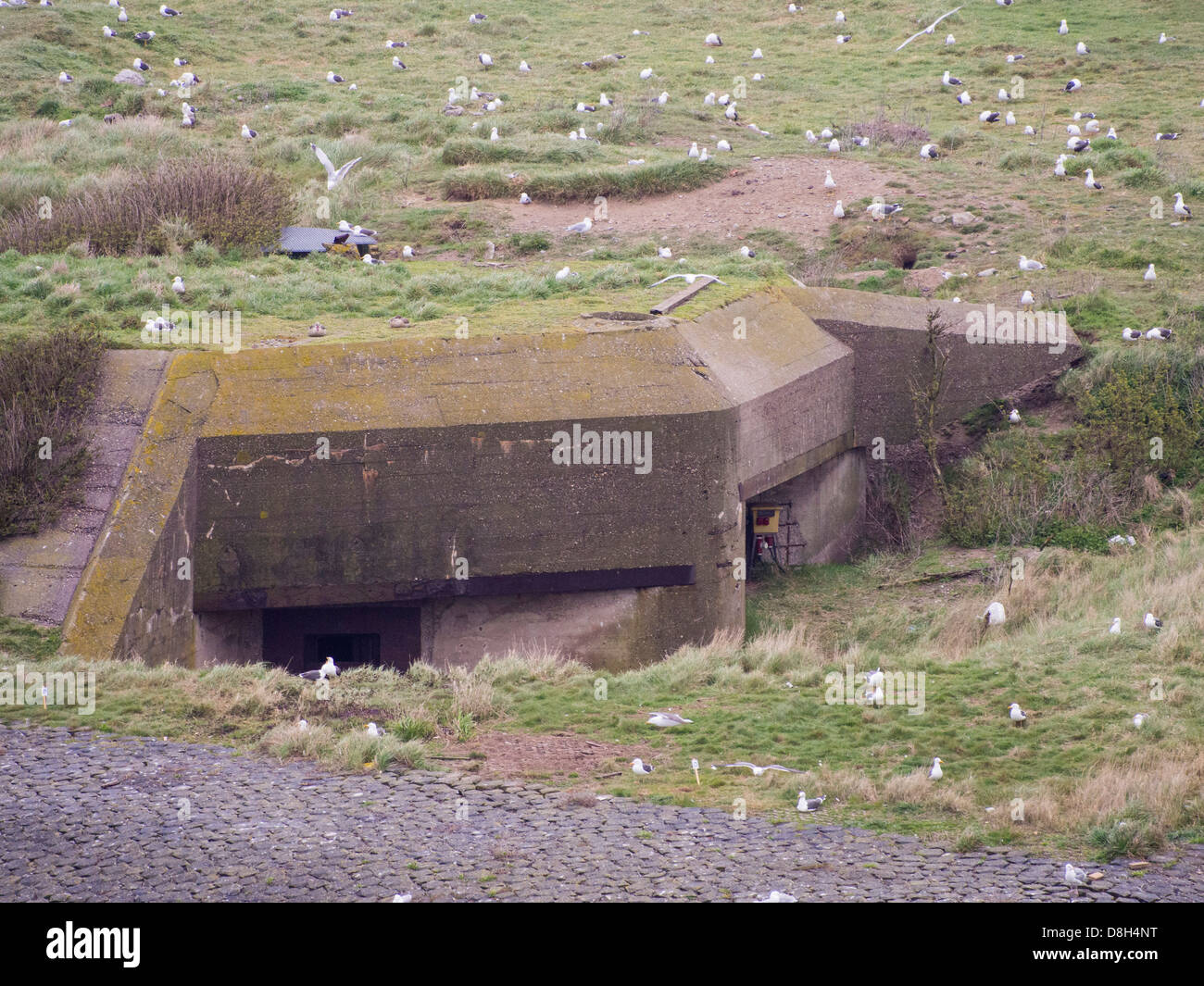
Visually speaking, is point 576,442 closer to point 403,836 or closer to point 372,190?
point 403,836

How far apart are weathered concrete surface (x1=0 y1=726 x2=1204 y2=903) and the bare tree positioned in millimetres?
8711

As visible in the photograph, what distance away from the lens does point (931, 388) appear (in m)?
16.2

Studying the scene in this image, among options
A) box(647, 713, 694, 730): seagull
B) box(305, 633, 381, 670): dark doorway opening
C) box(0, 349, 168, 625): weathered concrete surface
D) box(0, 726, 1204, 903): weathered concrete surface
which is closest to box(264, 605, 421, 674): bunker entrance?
box(305, 633, 381, 670): dark doorway opening

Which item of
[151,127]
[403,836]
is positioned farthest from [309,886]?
[151,127]

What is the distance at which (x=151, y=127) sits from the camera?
910 inches

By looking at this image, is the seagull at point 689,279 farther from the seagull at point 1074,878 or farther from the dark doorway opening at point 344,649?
the seagull at point 1074,878

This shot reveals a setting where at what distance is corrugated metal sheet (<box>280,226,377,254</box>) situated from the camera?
1788 cm

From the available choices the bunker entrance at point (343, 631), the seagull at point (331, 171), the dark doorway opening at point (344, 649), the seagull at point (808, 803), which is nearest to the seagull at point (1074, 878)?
the seagull at point (808, 803)

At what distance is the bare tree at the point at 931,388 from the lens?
→ 16.0 metres

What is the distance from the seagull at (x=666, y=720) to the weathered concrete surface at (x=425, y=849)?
1.47 meters

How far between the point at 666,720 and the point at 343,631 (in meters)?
4.35

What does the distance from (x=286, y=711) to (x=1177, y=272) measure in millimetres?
13705

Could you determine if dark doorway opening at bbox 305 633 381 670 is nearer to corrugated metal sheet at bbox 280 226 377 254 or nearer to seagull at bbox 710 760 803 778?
seagull at bbox 710 760 803 778

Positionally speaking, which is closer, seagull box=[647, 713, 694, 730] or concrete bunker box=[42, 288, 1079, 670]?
seagull box=[647, 713, 694, 730]
